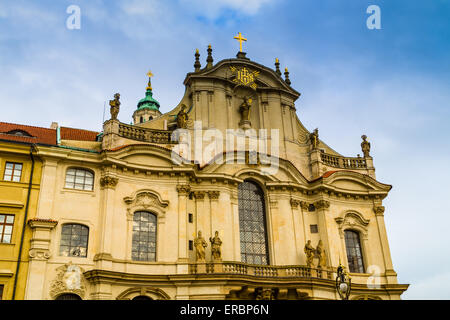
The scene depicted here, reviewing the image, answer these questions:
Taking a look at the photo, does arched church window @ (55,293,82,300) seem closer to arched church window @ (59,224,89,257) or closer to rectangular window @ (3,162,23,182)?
arched church window @ (59,224,89,257)

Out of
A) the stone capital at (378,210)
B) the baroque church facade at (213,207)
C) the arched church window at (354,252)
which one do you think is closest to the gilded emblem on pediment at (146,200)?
the baroque church facade at (213,207)

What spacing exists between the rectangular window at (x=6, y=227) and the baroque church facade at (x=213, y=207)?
1056 mm

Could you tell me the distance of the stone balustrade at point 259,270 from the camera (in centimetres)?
2548

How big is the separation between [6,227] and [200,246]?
965cm

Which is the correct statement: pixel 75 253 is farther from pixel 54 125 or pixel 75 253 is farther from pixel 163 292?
pixel 54 125

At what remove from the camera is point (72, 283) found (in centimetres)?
2370

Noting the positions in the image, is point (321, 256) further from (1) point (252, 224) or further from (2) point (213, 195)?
(2) point (213, 195)

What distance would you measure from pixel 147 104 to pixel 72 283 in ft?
Answer: 144

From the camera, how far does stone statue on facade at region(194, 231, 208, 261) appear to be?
2583cm

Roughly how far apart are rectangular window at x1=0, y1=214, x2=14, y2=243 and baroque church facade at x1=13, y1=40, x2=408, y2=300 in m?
1.06

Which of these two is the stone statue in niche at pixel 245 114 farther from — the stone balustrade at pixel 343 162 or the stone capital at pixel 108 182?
the stone capital at pixel 108 182

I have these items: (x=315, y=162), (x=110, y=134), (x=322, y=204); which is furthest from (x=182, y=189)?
(x=315, y=162)

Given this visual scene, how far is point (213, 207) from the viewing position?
28.3m
